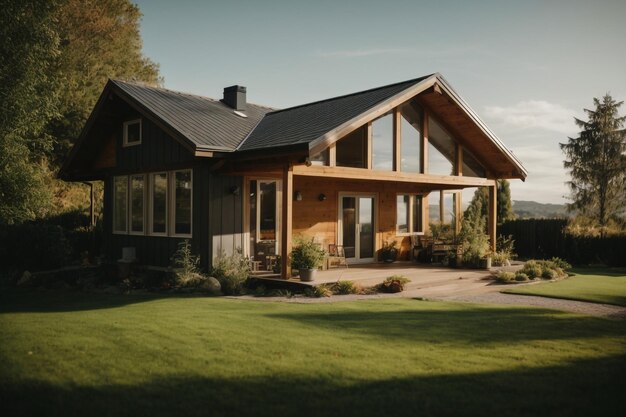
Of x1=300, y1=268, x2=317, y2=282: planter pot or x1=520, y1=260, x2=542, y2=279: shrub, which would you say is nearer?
x1=300, y1=268, x2=317, y2=282: planter pot

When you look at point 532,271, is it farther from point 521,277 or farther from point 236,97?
point 236,97

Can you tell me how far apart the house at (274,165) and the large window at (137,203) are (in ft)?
0.10

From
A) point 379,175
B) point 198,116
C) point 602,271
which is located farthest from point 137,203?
point 602,271

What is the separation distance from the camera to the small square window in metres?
14.2

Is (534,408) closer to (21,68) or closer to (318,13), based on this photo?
(318,13)

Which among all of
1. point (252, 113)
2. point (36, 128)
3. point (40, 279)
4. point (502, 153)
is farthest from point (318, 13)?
point (40, 279)

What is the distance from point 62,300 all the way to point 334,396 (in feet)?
25.8

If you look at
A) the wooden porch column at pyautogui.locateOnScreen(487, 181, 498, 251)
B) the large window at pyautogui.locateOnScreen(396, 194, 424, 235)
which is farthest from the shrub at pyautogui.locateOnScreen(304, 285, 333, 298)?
the wooden porch column at pyautogui.locateOnScreen(487, 181, 498, 251)

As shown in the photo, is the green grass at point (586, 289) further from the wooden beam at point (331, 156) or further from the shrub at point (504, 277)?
the wooden beam at point (331, 156)

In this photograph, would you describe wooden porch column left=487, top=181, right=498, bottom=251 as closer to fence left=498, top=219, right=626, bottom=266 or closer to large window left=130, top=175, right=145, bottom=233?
fence left=498, top=219, right=626, bottom=266

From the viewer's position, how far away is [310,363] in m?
5.37

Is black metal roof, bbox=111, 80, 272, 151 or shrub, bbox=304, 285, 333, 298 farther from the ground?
black metal roof, bbox=111, 80, 272, 151

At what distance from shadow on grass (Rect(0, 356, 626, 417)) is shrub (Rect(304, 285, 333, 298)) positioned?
5173mm

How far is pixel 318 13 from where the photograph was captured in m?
15.0
